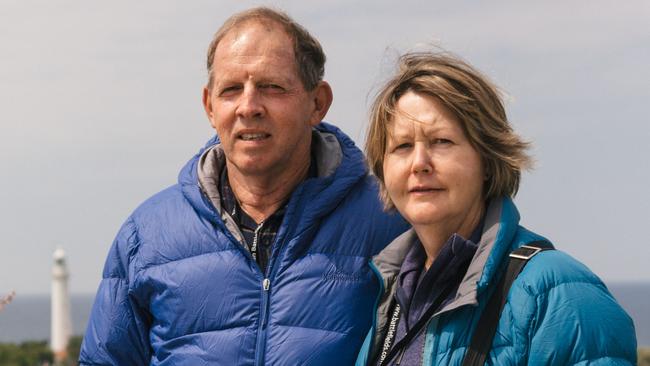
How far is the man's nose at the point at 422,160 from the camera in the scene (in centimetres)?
351

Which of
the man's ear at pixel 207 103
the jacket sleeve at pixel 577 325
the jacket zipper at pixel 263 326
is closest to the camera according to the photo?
the jacket sleeve at pixel 577 325

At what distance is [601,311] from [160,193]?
2.31m

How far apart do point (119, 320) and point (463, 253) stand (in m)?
1.74

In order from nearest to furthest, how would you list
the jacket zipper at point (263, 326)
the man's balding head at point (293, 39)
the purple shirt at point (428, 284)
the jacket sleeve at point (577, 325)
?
1. the jacket sleeve at point (577, 325)
2. the purple shirt at point (428, 284)
3. the jacket zipper at point (263, 326)
4. the man's balding head at point (293, 39)

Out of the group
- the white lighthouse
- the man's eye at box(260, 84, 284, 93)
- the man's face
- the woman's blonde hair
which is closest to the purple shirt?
the woman's blonde hair

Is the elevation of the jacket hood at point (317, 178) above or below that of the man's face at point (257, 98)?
below

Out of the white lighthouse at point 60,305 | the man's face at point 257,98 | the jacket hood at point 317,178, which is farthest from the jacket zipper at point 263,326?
the white lighthouse at point 60,305

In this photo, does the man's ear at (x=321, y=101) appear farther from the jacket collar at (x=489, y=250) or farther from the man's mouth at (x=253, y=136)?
the jacket collar at (x=489, y=250)

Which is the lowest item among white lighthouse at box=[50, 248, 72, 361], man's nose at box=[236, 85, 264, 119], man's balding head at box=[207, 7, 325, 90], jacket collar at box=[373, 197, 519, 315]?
white lighthouse at box=[50, 248, 72, 361]

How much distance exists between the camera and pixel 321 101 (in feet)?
14.8

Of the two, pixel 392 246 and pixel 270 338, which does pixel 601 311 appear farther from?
pixel 270 338

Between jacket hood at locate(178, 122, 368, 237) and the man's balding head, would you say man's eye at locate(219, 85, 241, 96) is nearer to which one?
the man's balding head

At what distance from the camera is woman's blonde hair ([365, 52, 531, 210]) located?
3504 mm

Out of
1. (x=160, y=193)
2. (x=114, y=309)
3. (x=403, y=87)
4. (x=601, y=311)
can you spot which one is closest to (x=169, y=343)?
(x=114, y=309)
